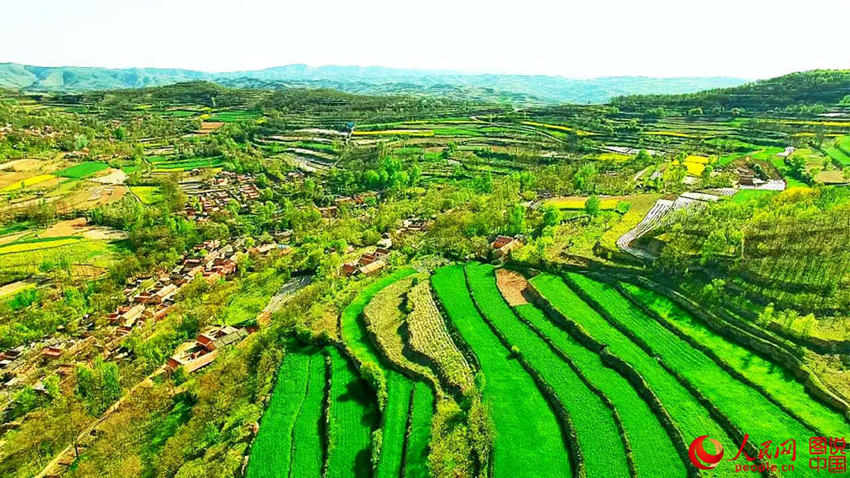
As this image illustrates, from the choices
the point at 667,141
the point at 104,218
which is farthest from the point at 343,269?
the point at 667,141

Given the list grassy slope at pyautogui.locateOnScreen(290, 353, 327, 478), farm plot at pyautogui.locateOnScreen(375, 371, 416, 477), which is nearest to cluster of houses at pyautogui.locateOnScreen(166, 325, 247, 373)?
grassy slope at pyautogui.locateOnScreen(290, 353, 327, 478)

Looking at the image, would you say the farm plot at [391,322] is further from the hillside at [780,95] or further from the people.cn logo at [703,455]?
the hillside at [780,95]

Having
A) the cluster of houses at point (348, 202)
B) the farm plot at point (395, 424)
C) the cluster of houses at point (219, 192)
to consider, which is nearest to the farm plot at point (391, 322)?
the farm plot at point (395, 424)

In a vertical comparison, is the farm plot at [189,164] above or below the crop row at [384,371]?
above

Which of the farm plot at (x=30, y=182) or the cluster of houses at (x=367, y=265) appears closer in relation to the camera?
the cluster of houses at (x=367, y=265)

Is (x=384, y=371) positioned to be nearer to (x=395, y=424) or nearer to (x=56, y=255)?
(x=395, y=424)

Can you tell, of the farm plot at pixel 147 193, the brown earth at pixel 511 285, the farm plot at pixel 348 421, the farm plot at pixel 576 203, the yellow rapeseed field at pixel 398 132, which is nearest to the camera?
the farm plot at pixel 348 421

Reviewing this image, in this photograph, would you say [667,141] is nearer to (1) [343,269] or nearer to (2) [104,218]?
(1) [343,269]
